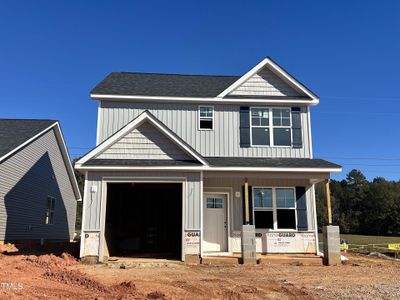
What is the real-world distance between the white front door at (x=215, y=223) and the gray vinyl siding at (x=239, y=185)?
0.33 m

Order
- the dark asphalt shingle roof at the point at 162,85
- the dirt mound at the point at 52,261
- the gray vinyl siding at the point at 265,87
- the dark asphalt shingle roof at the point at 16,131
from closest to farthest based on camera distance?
the dirt mound at the point at 52,261 → the dark asphalt shingle roof at the point at 162,85 → the gray vinyl siding at the point at 265,87 → the dark asphalt shingle roof at the point at 16,131

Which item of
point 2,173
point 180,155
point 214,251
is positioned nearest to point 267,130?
point 180,155

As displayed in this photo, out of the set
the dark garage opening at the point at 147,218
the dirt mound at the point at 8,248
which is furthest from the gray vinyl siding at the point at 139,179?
the dirt mound at the point at 8,248

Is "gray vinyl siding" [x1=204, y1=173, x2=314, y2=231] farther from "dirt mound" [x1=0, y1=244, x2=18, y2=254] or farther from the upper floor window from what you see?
"dirt mound" [x1=0, y1=244, x2=18, y2=254]

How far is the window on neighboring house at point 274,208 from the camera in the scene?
47.3ft

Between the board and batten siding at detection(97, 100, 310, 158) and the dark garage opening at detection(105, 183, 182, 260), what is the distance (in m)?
2.15

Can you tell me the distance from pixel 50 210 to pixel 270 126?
13432mm

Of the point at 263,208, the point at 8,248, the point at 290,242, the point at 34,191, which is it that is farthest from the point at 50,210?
the point at 290,242

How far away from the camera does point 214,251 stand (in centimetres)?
1409

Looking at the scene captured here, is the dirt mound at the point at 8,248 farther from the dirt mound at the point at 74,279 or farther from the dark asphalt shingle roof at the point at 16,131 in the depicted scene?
the dirt mound at the point at 74,279

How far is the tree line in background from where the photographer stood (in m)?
69.8

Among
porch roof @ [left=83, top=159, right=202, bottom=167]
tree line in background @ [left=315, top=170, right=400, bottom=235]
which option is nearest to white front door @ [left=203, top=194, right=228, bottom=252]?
porch roof @ [left=83, top=159, right=202, bottom=167]

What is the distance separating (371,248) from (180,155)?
2005 cm

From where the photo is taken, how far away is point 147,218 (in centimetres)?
1650
